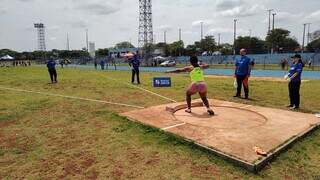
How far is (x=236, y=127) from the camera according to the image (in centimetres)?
679

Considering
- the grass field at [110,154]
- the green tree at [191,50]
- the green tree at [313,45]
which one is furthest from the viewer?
the green tree at [191,50]

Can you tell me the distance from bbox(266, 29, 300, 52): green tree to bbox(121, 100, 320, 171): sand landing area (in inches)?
2844

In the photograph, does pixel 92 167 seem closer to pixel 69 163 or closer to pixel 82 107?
pixel 69 163

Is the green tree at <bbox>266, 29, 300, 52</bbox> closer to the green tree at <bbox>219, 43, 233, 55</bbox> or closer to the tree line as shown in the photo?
the tree line

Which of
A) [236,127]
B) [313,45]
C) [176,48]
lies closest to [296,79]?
[236,127]

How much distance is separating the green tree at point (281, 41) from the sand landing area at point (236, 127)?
72244 millimetres

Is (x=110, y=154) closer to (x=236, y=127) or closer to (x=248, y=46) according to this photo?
(x=236, y=127)

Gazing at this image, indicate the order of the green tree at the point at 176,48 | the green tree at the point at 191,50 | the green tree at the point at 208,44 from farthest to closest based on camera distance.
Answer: the green tree at the point at 208,44
the green tree at the point at 191,50
the green tree at the point at 176,48

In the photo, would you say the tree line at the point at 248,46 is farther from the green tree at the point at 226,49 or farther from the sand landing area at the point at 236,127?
the sand landing area at the point at 236,127

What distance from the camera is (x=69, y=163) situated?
521cm

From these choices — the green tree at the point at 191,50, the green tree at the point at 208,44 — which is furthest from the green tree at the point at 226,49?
the green tree at the point at 191,50

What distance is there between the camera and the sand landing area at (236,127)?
5276 mm

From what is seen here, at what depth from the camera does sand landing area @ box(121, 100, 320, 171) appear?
5.28 meters

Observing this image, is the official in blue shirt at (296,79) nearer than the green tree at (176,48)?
Yes
